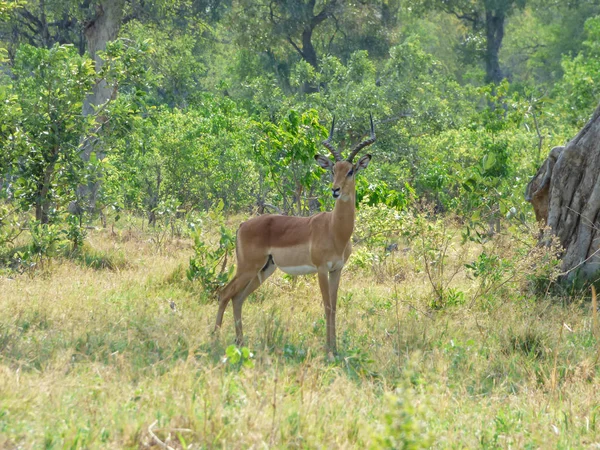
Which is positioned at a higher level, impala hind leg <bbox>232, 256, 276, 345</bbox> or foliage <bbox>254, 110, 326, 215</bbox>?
foliage <bbox>254, 110, 326, 215</bbox>

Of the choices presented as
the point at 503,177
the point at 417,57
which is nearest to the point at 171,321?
the point at 503,177

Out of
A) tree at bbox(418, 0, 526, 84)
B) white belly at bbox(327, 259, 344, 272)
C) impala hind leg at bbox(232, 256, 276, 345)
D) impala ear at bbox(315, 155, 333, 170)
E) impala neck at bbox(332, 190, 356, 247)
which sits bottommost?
impala hind leg at bbox(232, 256, 276, 345)

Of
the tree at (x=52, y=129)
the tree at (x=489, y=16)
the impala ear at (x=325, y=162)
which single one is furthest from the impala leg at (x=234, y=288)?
the tree at (x=489, y=16)

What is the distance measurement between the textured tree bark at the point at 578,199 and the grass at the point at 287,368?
59 centimetres

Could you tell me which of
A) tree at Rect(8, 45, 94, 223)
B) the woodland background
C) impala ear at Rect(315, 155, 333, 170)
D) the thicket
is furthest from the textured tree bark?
tree at Rect(8, 45, 94, 223)

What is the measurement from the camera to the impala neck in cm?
685

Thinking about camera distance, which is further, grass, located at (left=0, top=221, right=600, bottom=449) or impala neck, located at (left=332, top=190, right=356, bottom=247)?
impala neck, located at (left=332, top=190, right=356, bottom=247)

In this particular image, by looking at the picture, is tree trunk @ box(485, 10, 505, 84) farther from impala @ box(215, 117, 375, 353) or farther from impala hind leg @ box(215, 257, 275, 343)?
impala hind leg @ box(215, 257, 275, 343)

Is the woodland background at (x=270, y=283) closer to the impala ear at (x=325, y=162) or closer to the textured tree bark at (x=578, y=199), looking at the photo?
the textured tree bark at (x=578, y=199)

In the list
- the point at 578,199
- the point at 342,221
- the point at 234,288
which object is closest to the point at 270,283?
the point at 234,288

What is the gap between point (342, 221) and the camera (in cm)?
686

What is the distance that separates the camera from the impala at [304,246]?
6.85m

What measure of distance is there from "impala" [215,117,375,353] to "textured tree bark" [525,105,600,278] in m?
2.54

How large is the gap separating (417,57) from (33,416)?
17252mm
